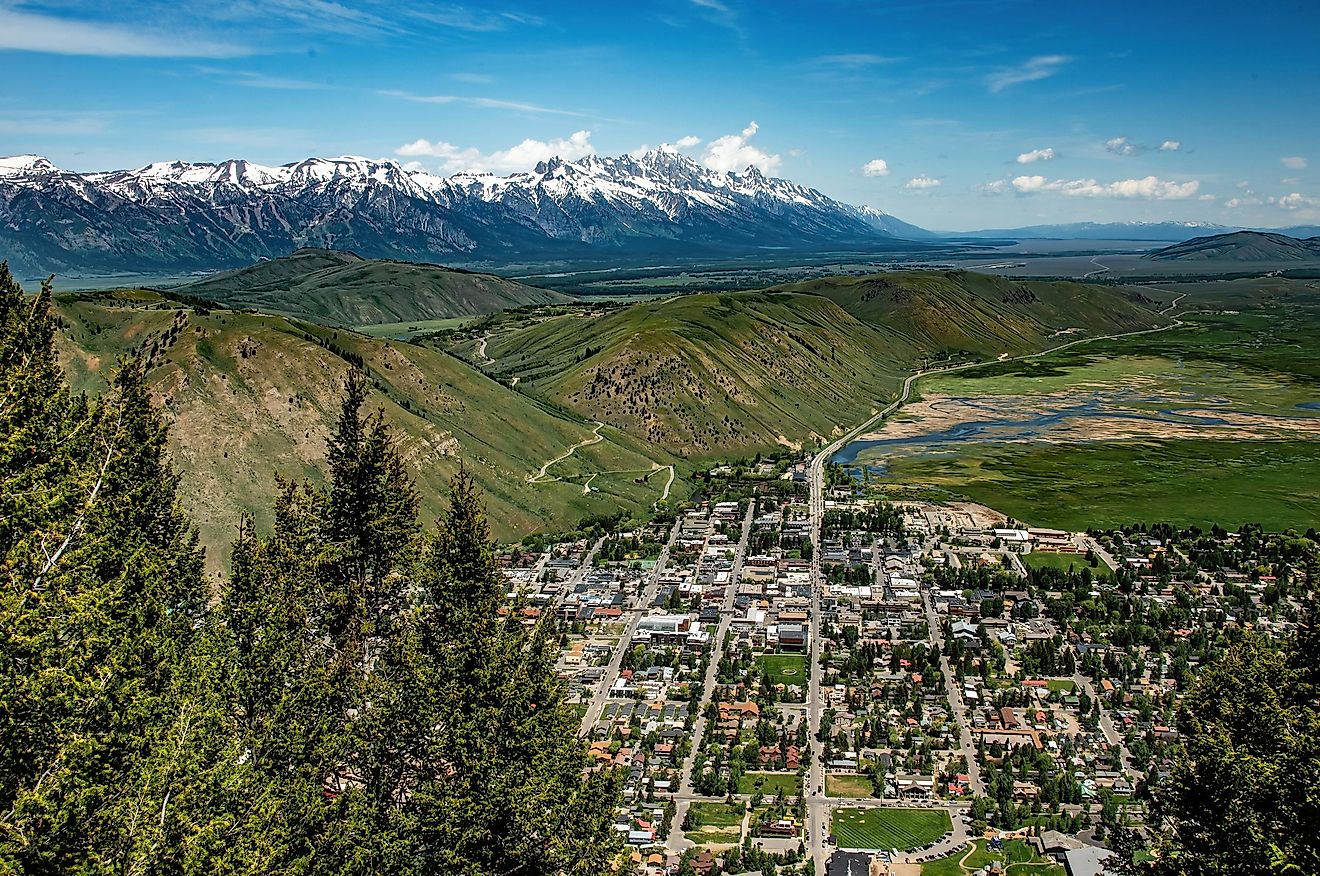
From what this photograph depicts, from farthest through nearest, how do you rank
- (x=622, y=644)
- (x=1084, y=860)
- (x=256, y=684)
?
(x=622, y=644)
(x=1084, y=860)
(x=256, y=684)

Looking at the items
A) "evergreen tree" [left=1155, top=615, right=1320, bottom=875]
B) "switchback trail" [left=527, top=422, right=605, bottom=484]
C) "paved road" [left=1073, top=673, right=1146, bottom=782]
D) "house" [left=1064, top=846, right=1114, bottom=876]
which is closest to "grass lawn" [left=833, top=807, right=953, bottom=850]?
"house" [left=1064, top=846, right=1114, bottom=876]

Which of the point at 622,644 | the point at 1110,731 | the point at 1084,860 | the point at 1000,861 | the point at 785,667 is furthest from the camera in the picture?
the point at 622,644

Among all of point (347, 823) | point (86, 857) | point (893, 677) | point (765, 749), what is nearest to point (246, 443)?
point (765, 749)

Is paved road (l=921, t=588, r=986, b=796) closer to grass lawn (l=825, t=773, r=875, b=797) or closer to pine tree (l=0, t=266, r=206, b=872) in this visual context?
grass lawn (l=825, t=773, r=875, b=797)

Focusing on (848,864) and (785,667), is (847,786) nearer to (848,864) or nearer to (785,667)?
(848,864)

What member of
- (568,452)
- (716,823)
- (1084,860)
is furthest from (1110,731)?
(568,452)

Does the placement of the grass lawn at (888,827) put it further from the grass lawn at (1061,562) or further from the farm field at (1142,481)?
the farm field at (1142,481)

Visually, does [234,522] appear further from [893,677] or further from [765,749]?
[893,677]
